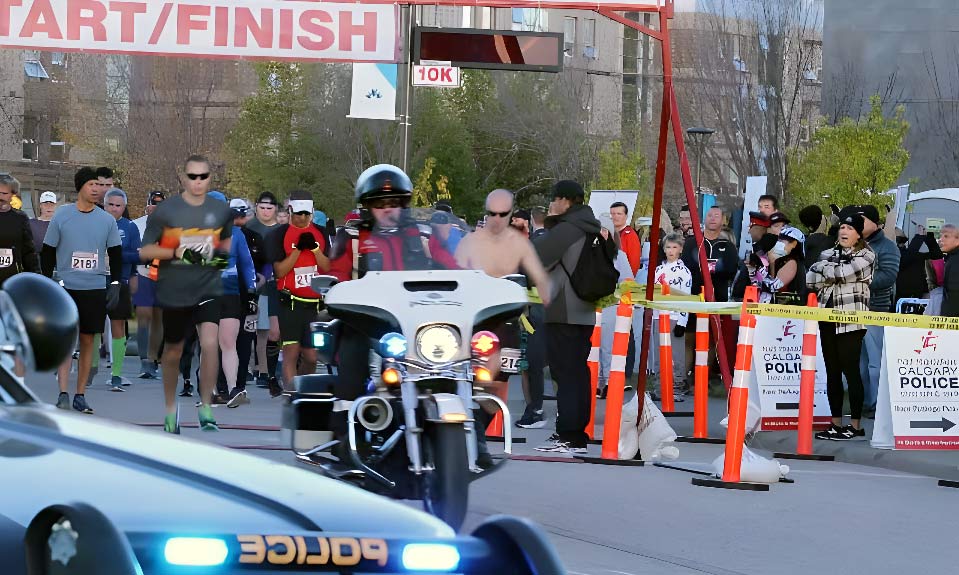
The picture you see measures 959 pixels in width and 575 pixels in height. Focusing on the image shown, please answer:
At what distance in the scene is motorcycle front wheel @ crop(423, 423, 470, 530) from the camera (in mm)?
8031

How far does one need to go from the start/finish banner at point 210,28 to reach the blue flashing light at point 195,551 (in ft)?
42.0

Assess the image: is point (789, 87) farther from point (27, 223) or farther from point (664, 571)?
point (664, 571)

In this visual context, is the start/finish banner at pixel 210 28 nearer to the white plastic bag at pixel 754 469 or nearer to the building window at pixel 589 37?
the white plastic bag at pixel 754 469

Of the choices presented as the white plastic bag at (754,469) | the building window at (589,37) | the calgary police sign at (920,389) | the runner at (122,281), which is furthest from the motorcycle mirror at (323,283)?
the building window at (589,37)

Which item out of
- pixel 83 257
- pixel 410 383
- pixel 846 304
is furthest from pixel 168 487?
pixel 83 257

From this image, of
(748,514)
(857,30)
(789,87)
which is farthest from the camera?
(857,30)

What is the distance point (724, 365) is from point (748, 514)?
413 centimetres

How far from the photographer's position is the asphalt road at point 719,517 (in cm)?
898

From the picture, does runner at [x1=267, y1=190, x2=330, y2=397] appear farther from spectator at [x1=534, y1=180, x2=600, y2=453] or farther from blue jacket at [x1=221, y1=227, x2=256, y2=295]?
spectator at [x1=534, y1=180, x2=600, y2=453]

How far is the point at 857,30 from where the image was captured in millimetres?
64562

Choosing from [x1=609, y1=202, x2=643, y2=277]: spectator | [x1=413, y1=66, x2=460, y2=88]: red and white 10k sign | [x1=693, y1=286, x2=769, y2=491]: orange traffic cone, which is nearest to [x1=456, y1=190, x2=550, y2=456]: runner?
[x1=693, y1=286, x2=769, y2=491]: orange traffic cone

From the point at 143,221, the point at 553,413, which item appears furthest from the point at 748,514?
the point at 143,221

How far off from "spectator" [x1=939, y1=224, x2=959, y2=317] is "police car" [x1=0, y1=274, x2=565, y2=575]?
12.4m

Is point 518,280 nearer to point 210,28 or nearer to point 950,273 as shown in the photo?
point 210,28
